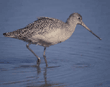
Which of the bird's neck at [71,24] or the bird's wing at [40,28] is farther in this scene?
the bird's neck at [71,24]

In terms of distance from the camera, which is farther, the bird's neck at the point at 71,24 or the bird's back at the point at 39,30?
the bird's neck at the point at 71,24

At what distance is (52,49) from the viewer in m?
8.84

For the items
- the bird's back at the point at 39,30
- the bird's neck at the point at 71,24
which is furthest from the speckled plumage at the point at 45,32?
the bird's neck at the point at 71,24

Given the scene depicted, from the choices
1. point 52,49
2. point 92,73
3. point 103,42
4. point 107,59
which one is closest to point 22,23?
point 52,49

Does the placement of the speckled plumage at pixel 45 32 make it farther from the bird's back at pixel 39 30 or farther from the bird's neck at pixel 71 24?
the bird's neck at pixel 71 24

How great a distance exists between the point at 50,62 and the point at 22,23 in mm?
4238

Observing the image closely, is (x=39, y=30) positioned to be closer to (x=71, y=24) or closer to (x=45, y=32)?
(x=45, y=32)

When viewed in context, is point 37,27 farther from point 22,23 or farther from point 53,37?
point 22,23

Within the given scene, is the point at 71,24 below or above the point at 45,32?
above

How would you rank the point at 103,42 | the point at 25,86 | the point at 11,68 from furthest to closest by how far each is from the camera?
the point at 103,42 < the point at 11,68 < the point at 25,86

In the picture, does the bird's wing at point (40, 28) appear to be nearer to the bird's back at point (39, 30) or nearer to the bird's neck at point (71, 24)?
the bird's back at point (39, 30)

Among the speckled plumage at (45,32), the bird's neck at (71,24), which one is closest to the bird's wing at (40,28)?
the speckled plumage at (45,32)

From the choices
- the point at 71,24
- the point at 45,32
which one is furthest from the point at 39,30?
the point at 71,24

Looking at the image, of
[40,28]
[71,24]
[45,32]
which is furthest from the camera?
[71,24]
